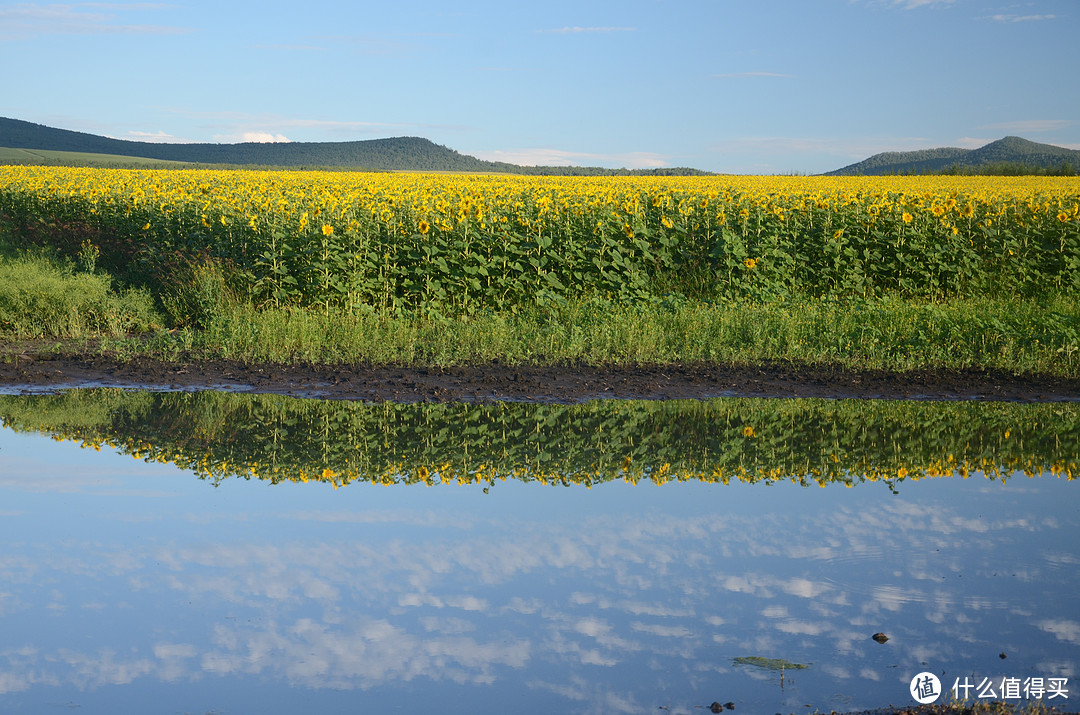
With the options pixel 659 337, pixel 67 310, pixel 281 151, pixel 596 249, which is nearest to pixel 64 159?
pixel 281 151

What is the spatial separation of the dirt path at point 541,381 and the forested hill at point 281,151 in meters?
101

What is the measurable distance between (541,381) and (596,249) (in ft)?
13.1

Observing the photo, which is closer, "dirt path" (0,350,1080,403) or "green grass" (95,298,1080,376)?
"dirt path" (0,350,1080,403)

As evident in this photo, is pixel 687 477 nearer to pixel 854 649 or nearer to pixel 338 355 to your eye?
pixel 854 649

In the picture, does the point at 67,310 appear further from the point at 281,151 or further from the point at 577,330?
the point at 281,151

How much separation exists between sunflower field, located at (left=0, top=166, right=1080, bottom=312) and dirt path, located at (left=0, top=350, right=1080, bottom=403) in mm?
2249

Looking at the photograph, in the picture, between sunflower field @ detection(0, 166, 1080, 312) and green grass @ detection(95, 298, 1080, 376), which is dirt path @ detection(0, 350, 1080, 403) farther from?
sunflower field @ detection(0, 166, 1080, 312)

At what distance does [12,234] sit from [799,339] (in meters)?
17.9

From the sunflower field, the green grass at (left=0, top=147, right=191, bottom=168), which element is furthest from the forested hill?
the sunflower field

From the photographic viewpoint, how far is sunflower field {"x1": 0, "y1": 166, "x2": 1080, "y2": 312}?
43.1 feet

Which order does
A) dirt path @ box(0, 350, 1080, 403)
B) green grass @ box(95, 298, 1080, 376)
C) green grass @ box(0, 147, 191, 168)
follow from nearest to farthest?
1. dirt path @ box(0, 350, 1080, 403)
2. green grass @ box(95, 298, 1080, 376)
3. green grass @ box(0, 147, 191, 168)

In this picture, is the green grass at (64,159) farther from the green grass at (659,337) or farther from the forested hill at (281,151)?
the green grass at (659,337)

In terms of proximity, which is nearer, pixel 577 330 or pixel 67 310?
pixel 577 330

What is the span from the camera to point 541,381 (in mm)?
10211
